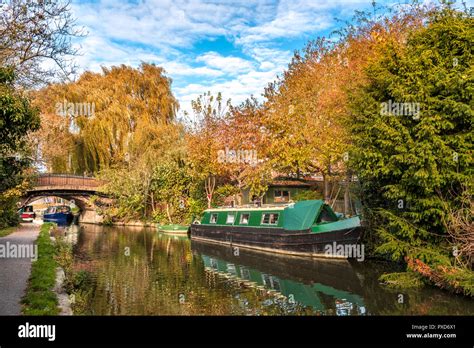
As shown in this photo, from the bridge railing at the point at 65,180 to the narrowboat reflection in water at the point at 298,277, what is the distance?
2543cm

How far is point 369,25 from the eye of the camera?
89.3 feet

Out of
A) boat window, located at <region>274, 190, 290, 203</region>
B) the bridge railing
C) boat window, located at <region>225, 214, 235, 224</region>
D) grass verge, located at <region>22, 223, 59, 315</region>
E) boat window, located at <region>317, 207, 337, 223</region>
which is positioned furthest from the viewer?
the bridge railing

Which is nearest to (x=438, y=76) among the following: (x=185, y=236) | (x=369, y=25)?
(x=369, y=25)

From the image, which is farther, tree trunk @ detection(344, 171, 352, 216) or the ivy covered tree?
tree trunk @ detection(344, 171, 352, 216)

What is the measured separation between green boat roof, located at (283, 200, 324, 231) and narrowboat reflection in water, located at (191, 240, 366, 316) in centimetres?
167

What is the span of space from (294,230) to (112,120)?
28.4 metres

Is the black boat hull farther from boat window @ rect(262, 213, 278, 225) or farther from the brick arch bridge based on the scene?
the brick arch bridge

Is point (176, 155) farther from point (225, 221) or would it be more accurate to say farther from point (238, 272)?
point (238, 272)

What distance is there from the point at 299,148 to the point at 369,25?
9.19 m

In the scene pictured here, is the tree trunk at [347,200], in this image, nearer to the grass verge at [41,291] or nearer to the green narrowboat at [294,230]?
the green narrowboat at [294,230]

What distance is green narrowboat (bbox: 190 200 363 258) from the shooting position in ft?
65.1

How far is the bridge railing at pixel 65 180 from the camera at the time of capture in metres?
43.2

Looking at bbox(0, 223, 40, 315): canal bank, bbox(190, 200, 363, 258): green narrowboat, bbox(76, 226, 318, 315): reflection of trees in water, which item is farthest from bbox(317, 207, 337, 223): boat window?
bbox(0, 223, 40, 315): canal bank
